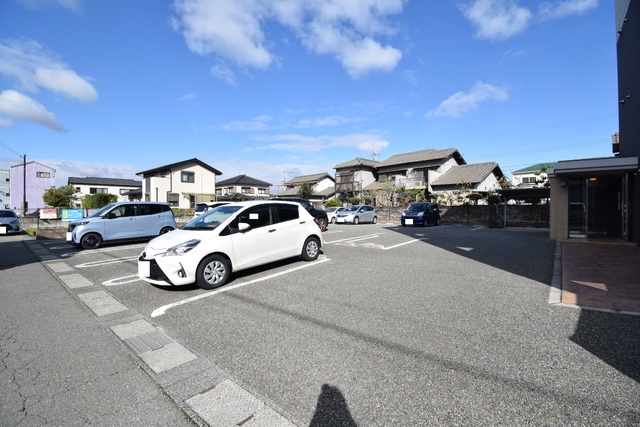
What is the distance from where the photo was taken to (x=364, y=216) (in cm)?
2194

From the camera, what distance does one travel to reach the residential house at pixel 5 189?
44.2 metres

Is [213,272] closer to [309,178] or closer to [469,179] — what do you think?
[469,179]

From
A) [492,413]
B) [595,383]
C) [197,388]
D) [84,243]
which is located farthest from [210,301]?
[84,243]

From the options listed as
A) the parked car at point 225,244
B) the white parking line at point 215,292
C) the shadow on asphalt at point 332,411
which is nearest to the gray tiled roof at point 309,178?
the parked car at point 225,244

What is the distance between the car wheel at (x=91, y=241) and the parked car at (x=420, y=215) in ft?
48.1

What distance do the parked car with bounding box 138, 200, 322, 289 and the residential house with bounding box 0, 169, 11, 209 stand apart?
2256 inches

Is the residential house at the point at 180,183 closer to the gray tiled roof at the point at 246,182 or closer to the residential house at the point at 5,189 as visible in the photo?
the gray tiled roof at the point at 246,182

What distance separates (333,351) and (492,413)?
134 cm

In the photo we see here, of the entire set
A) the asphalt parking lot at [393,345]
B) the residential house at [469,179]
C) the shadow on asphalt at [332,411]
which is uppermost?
the residential house at [469,179]

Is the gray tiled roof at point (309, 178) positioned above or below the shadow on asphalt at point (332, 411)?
above

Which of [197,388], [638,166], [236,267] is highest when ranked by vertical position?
[638,166]

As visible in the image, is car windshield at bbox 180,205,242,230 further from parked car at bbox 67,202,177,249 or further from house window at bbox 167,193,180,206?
house window at bbox 167,193,180,206

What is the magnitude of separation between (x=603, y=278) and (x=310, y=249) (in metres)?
5.42

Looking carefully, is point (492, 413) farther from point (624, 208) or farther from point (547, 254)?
point (624, 208)
